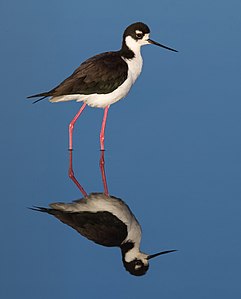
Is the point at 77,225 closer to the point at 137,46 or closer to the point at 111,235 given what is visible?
the point at 111,235

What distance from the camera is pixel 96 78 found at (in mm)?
4371

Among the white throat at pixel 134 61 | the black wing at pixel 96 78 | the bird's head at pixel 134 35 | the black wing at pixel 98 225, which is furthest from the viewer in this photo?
the bird's head at pixel 134 35

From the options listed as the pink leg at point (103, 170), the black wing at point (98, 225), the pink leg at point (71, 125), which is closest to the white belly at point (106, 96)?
the pink leg at point (71, 125)

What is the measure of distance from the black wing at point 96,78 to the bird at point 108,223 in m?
0.72

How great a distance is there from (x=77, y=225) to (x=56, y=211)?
195 millimetres

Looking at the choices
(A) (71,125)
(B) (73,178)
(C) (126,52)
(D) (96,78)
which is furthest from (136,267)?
(C) (126,52)

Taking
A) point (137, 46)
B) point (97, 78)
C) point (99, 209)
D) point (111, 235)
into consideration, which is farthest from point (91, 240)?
point (137, 46)

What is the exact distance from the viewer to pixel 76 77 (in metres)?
4.38

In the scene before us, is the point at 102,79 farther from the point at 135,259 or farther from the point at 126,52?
the point at 135,259

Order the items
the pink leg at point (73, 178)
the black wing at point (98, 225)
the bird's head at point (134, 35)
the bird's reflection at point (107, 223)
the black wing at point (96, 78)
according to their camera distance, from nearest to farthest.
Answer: the bird's reflection at point (107, 223) < the black wing at point (98, 225) < the pink leg at point (73, 178) < the black wing at point (96, 78) < the bird's head at point (134, 35)

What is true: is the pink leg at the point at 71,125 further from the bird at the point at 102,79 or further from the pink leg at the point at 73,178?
the pink leg at the point at 73,178

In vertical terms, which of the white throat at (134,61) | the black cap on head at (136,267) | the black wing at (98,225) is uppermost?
the white throat at (134,61)

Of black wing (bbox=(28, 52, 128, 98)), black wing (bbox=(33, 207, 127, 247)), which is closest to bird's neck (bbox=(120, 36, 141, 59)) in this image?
black wing (bbox=(28, 52, 128, 98))

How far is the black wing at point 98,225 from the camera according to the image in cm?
332
